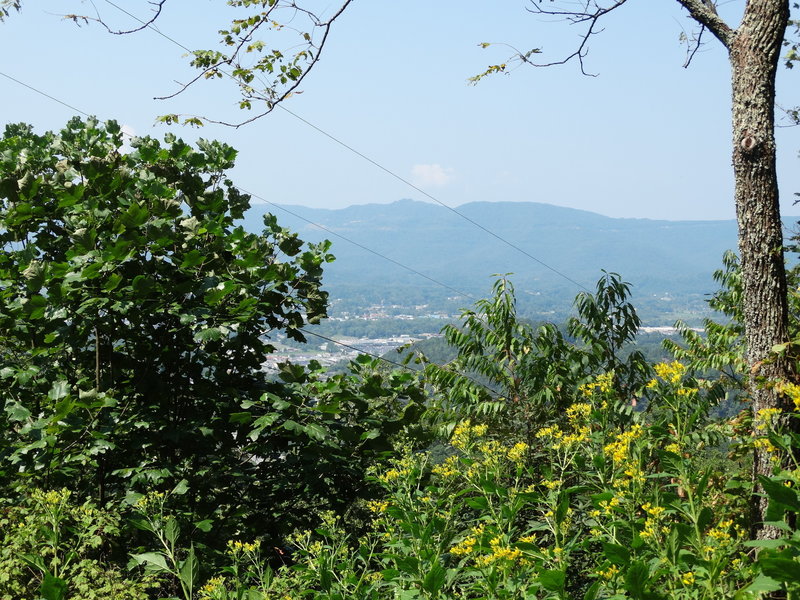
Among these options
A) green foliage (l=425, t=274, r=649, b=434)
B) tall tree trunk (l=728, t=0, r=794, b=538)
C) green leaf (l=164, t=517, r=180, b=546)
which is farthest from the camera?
green foliage (l=425, t=274, r=649, b=434)

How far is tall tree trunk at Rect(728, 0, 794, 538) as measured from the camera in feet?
12.7

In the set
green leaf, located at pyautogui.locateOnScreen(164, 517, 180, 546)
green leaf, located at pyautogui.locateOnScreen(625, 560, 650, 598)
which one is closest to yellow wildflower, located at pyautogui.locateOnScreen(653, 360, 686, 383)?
green leaf, located at pyautogui.locateOnScreen(625, 560, 650, 598)

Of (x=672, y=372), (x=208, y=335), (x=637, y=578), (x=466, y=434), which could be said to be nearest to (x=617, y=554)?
(x=637, y=578)

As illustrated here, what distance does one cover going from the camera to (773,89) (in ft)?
13.0

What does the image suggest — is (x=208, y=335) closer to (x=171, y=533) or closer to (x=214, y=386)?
(x=214, y=386)

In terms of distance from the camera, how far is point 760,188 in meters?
3.90

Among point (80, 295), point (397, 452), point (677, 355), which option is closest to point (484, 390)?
point (397, 452)

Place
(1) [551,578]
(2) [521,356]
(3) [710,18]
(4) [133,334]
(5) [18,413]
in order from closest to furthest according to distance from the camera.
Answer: (1) [551,578] < (5) [18,413] < (4) [133,334] < (3) [710,18] < (2) [521,356]

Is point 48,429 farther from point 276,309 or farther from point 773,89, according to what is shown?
point 773,89

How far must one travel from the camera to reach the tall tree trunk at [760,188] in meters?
3.86

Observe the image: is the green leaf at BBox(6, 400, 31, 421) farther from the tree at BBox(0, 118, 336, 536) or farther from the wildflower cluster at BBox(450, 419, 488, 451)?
the wildflower cluster at BBox(450, 419, 488, 451)

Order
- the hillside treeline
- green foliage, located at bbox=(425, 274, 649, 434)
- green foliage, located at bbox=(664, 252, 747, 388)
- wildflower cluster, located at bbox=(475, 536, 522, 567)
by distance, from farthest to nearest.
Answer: green foliage, located at bbox=(664, 252, 747, 388) < green foliage, located at bbox=(425, 274, 649, 434) < the hillside treeline < wildflower cluster, located at bbox=(475, 536, 522, 567)

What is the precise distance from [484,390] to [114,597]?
472 cm

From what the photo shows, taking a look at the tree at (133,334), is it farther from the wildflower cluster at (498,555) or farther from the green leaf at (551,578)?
the green leaf at (551,578)
